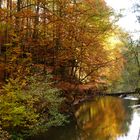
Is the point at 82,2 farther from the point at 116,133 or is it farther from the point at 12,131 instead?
the point at 12,131

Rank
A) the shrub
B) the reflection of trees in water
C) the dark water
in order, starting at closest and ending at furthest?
the shrub
the dark water
the reflection of trees in water

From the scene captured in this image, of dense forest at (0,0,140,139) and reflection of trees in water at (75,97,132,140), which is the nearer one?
dense forest at (0,0,140,139)

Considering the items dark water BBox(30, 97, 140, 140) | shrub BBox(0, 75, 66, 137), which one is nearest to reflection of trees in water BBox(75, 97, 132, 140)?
dark water BBox(30, 97, 140, 140)

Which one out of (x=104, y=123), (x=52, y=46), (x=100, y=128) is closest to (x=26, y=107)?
(x=100, y=128)

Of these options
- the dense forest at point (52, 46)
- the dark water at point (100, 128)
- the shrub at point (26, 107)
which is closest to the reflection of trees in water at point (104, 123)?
the dark water at point (100, 128)

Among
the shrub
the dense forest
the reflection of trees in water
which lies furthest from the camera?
the reflection of trees in water

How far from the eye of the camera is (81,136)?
70.9 feet

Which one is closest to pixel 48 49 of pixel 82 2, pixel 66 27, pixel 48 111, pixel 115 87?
pixel 66 27

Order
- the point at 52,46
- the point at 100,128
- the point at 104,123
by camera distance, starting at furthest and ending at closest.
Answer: the point at 104,123, the point at 52,46, the point at 100,128

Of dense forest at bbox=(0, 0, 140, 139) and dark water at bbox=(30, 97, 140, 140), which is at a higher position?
dense forest at bbox=(0, 0, 140, 139)

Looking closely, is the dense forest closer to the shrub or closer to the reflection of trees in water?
the shrub

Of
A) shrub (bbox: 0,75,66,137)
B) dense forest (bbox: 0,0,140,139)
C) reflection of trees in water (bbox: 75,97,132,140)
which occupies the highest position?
dense forest (bbox: 0,0,140,139)

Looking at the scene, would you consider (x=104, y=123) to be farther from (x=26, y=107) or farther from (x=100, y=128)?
(x=26, y=107)

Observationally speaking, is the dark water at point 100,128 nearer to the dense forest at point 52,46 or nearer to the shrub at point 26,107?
the dense forest at point 52,46
